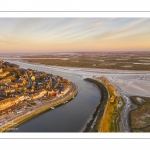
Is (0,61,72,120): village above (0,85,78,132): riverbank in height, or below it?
above

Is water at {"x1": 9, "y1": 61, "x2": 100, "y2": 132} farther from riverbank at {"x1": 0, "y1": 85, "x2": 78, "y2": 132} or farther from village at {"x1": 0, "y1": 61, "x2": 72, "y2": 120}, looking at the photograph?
village at {"x1": 0, "y1": 61, "x2": 72, "y2": 120}

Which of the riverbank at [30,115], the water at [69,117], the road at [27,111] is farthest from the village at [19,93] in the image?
the water at [69,117]

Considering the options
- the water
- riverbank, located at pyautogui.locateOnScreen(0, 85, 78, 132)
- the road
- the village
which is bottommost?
the water

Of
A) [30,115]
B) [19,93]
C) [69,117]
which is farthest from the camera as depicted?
[19,93]

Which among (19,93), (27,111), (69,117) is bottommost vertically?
(69,117)

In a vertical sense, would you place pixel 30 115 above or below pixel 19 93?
below

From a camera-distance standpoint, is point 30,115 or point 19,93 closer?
point 30,115

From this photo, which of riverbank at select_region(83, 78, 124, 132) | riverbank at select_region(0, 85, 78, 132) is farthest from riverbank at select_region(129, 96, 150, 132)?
riverbank at select_region(0, 85, 78, 132)

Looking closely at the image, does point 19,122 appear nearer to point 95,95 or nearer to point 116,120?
point 116,120

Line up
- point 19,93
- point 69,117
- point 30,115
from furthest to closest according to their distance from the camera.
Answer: point 19,93, point 69,117, point 30,115

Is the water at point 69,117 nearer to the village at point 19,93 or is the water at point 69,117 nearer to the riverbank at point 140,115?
the village at point 19,93

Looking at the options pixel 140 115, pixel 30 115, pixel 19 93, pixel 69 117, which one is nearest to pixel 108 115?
pixel 140 115

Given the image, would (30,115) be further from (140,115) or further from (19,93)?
(140,115)
